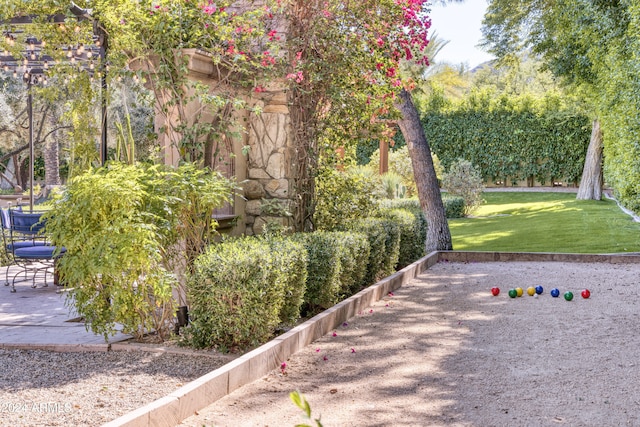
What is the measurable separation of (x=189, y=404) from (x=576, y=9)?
12.1 m

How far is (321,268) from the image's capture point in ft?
20.7

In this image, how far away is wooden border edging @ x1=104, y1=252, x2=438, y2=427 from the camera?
3580 mm

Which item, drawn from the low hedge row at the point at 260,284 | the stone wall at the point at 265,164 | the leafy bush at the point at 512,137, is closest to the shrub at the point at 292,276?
the low hedge row at the point at 260,284

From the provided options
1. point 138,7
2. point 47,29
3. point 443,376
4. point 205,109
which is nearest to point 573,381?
point 443,376

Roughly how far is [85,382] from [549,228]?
12413mm

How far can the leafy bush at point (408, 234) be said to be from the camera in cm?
971

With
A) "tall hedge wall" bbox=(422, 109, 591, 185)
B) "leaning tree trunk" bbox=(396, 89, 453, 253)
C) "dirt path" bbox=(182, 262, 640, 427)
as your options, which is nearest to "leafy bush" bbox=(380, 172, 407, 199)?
"leaning tree trunk" bbox=(396, 89, 453, 253)

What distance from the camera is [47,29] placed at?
287 inches

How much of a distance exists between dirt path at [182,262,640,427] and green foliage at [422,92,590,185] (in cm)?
1654

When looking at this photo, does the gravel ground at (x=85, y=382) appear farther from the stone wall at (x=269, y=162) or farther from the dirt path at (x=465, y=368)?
the stone wall at (x=269, y=162)

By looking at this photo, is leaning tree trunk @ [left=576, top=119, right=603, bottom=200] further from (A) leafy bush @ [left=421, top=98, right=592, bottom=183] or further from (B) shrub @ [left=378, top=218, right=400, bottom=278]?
(B) shrub @ [left=378, top=218, right=400, bottom=278]

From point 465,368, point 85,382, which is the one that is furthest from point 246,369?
point 465,368

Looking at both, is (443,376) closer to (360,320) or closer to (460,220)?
(360,320)

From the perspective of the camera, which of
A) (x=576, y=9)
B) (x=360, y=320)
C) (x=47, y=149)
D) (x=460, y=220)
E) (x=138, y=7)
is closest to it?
(x=138, y=7)
